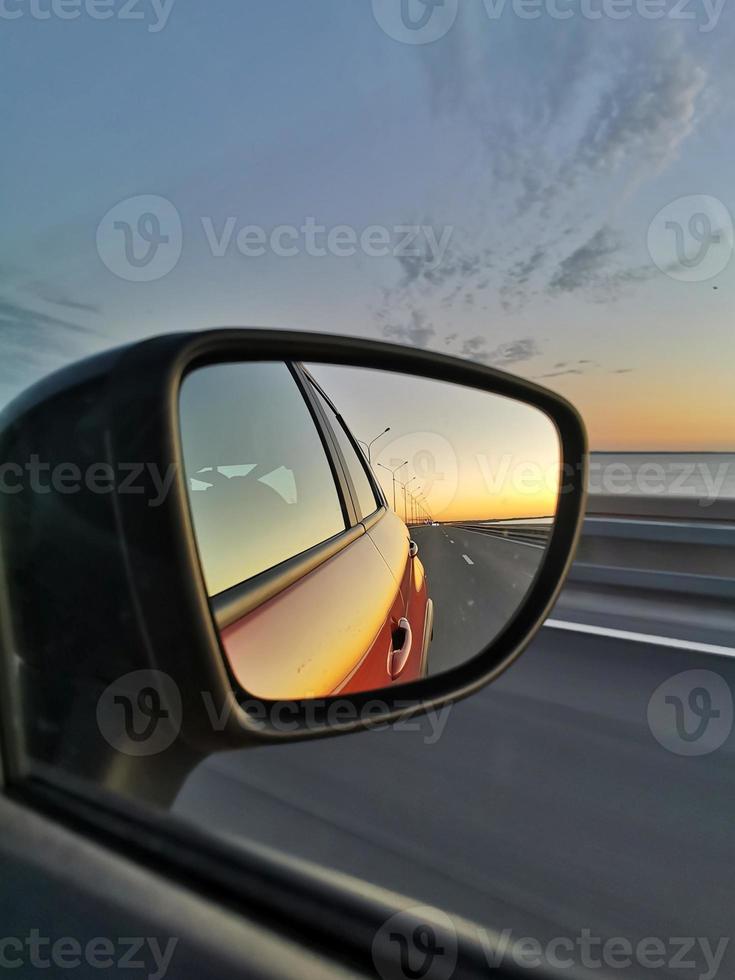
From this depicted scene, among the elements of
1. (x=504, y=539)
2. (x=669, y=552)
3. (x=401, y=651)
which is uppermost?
(x=504, y=539)

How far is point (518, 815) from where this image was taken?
267 centimetres

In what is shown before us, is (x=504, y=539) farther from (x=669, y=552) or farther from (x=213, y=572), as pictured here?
(x=669, y=552)

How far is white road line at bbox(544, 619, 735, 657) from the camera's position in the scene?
503 cm

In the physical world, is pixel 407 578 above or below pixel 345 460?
below

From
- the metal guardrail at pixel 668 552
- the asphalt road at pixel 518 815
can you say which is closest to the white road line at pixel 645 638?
the metal guardrail at pixel 668 552

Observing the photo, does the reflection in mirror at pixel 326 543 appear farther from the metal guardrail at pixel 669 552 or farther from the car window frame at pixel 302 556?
the metal guardrail at pixel 669 552

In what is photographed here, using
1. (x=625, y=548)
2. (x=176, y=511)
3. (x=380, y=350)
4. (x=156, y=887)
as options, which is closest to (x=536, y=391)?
(x=380, y=350)

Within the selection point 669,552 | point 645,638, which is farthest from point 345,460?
point 669,552

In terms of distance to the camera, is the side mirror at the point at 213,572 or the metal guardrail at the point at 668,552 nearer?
the side mirror at the point at 213,572

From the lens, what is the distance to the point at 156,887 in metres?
1.44

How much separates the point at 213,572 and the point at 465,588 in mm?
1113

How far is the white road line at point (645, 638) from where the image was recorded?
503 centimetres

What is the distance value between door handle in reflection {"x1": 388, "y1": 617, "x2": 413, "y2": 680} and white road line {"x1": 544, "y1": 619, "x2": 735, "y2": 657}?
367cm

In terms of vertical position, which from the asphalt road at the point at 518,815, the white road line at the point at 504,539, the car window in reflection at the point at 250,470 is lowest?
the asphalt road at the point at 518,815
